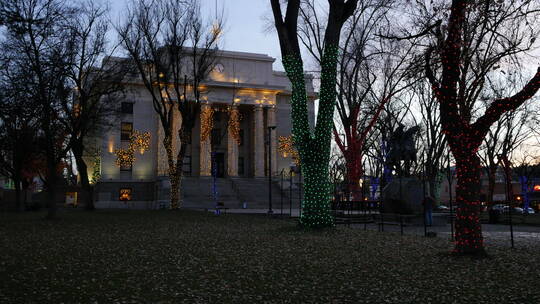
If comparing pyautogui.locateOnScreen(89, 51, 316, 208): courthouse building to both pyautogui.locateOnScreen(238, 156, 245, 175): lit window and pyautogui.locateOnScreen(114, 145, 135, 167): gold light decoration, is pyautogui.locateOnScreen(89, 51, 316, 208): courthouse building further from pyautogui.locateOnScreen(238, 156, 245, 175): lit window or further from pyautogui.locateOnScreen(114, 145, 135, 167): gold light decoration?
pyautogui.locateOnScreen(114, 145, 135, 167): gold light decoration

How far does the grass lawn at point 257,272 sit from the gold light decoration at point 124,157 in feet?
124

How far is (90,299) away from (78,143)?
80.0 feet

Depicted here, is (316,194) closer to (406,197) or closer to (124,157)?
(406,197)

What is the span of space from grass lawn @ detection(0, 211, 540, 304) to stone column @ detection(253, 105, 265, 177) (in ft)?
127

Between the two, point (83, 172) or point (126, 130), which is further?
point (126, 130)

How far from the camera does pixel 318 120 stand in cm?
1750

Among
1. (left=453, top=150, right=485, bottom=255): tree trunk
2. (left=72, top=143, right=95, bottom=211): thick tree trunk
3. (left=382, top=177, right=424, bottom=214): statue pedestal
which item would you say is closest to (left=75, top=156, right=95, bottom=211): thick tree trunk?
(left=72, top=143, right=95, bottom=211): thick tree trunk

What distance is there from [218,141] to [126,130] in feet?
35.6

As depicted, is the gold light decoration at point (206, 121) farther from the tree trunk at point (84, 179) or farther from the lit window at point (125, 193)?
the tree trunk at point (84, 179)

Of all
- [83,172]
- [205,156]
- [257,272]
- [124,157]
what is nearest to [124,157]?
[124,157]

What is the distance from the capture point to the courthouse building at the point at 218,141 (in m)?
49.2

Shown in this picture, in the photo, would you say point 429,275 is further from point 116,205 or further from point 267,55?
point 267,55

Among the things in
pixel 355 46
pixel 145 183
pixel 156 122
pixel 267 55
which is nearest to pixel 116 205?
pixel 145 183

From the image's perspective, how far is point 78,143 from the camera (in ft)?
94.0
